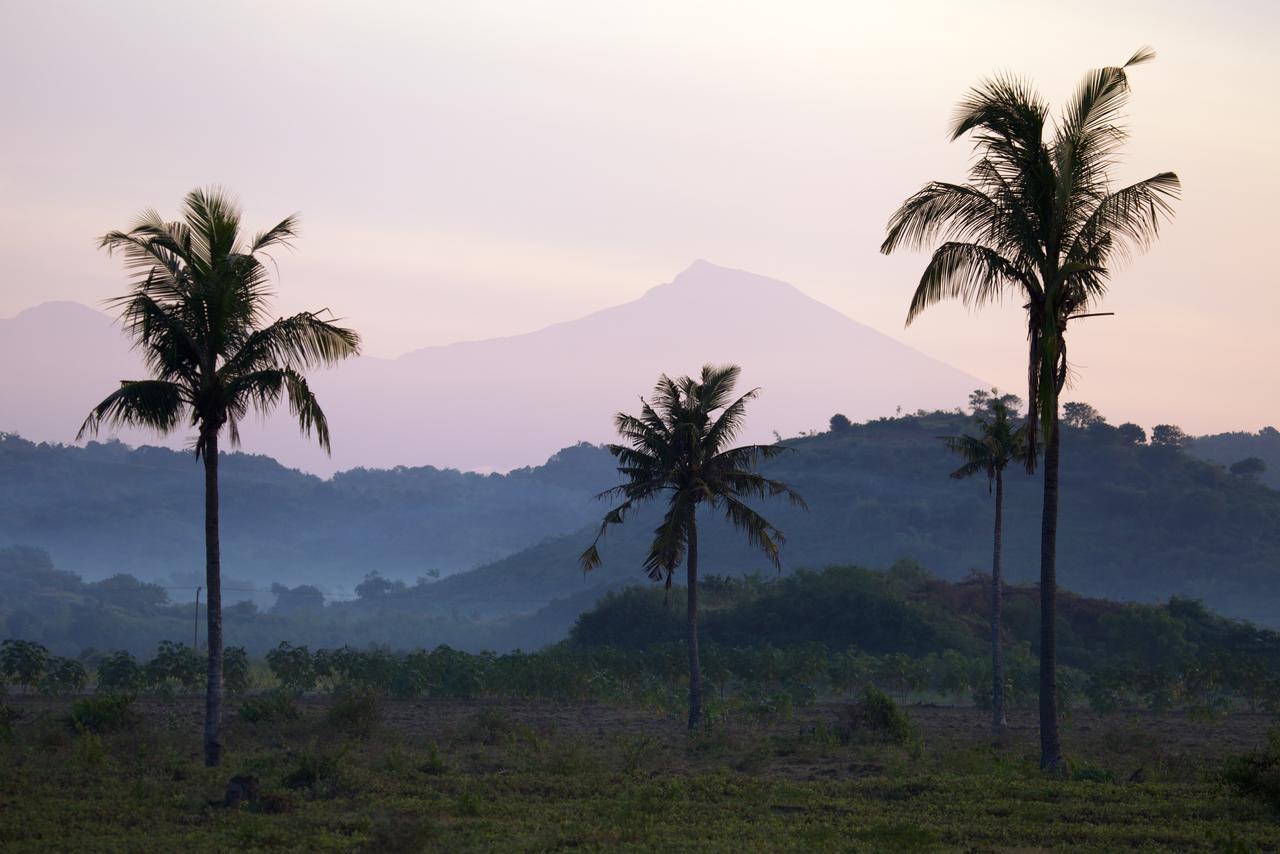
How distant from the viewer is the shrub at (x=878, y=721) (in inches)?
1163

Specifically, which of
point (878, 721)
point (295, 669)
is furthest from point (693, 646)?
point (295, 669)

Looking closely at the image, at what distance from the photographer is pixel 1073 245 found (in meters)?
21.4

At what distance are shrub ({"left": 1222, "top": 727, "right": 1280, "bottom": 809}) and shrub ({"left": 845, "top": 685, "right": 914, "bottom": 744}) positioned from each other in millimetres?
10767

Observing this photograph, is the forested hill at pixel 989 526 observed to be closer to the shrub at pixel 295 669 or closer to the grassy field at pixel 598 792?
the shrub at pixel 295 669

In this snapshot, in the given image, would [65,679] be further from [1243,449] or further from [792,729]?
[1243,449]

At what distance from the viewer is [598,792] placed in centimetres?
2106

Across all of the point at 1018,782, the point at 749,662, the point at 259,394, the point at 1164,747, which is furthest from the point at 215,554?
the point at 749,662

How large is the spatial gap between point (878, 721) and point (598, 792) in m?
11.4

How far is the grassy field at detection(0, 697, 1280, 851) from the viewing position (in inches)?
650

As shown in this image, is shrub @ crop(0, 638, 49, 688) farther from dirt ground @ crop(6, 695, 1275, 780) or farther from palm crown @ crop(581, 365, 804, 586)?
palm crown @ crop(581, 365, 804, 586)

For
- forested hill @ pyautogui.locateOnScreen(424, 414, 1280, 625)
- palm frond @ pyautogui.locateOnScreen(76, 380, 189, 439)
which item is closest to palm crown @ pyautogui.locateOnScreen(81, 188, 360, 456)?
palm frond @ pyautogui.locateOnScreen(76, 380, 189, 439)

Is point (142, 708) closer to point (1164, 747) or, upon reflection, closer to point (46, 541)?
point (1164, 747)

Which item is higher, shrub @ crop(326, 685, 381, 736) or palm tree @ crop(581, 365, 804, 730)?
palm tree @ crop(581, 365, 804, 730)

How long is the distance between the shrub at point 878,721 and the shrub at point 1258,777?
10767mm
